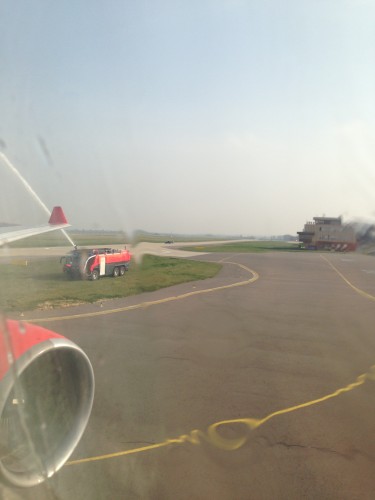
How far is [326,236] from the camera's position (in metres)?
50.5

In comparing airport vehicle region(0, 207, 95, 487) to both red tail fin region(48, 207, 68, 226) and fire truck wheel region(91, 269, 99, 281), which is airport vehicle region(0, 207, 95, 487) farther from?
fire truck wheel region(91, 269, 99, 281)

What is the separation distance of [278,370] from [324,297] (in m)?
8.92

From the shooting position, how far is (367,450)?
170 inches

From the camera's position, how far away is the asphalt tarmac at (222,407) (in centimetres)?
366

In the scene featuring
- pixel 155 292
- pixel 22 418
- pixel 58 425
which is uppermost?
pixel 22 418

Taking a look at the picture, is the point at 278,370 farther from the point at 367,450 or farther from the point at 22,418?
the point at 22,418

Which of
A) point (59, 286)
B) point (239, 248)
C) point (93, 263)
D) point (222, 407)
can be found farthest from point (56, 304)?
point (239, 248)

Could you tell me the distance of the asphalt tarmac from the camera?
366cm

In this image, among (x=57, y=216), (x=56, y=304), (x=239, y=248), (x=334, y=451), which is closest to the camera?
(x=334, y=451)

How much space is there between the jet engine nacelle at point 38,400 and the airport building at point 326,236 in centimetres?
4779

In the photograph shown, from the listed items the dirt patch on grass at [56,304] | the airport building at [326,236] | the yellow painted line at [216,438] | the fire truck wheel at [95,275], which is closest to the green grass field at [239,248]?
the airport building at [326,236]

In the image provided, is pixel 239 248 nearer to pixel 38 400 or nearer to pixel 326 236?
pixel 326 236

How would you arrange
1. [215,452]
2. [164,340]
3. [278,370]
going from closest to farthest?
[215,452] → [278,370] → [164,340]

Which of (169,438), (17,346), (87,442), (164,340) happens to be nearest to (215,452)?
(169,438)
